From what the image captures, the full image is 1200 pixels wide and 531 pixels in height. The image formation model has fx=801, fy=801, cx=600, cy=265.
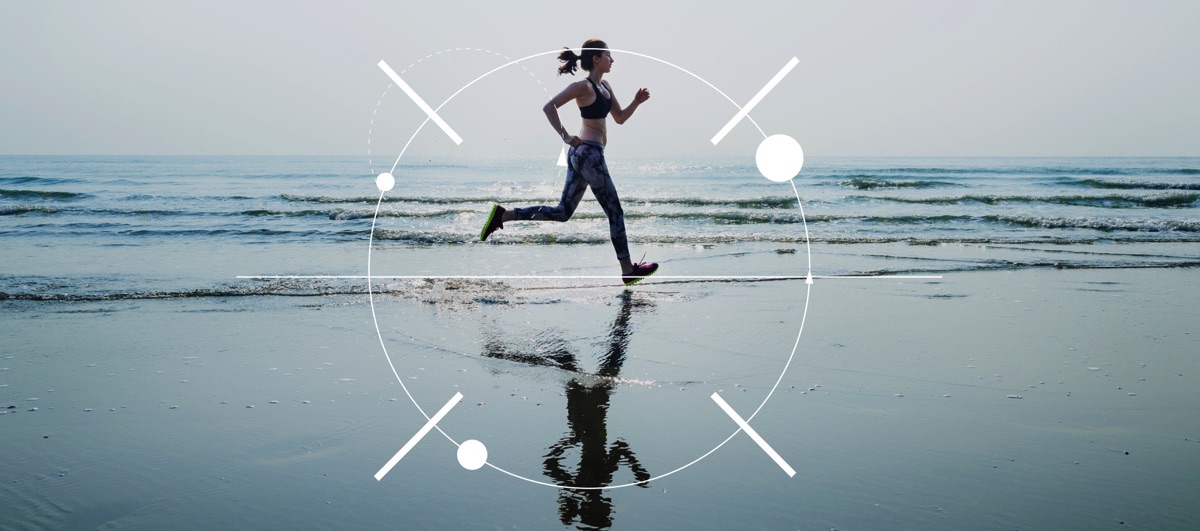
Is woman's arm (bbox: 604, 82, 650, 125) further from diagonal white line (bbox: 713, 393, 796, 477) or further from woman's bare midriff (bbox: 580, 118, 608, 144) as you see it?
diagonal white line (bbox: 713, 393, 796, 477)

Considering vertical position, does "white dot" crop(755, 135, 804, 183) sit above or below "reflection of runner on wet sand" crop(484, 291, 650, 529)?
above

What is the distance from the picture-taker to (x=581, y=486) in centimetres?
392

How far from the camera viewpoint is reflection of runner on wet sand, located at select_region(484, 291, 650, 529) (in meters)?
3.69

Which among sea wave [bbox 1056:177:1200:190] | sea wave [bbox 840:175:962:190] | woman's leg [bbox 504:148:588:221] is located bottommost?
woman's leg [bbox 504:148:588:221]

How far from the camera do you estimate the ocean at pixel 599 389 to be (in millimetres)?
3744

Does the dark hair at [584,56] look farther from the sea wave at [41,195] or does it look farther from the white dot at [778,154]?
the sea wave at [41,195]

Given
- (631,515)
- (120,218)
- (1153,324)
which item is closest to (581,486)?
(631,515)

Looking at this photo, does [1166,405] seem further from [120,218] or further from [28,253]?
[120,218]

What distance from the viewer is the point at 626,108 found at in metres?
7.42

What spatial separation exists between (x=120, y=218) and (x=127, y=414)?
19.8 m

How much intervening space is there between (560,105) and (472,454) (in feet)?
11.9

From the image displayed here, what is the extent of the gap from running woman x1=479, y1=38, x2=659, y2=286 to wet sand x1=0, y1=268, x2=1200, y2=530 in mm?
999

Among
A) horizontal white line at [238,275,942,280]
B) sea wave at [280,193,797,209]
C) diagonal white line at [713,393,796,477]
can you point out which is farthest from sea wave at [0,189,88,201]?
diagonal white line at [713,393,796,477]

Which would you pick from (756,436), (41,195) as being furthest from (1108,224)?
(41,195)
